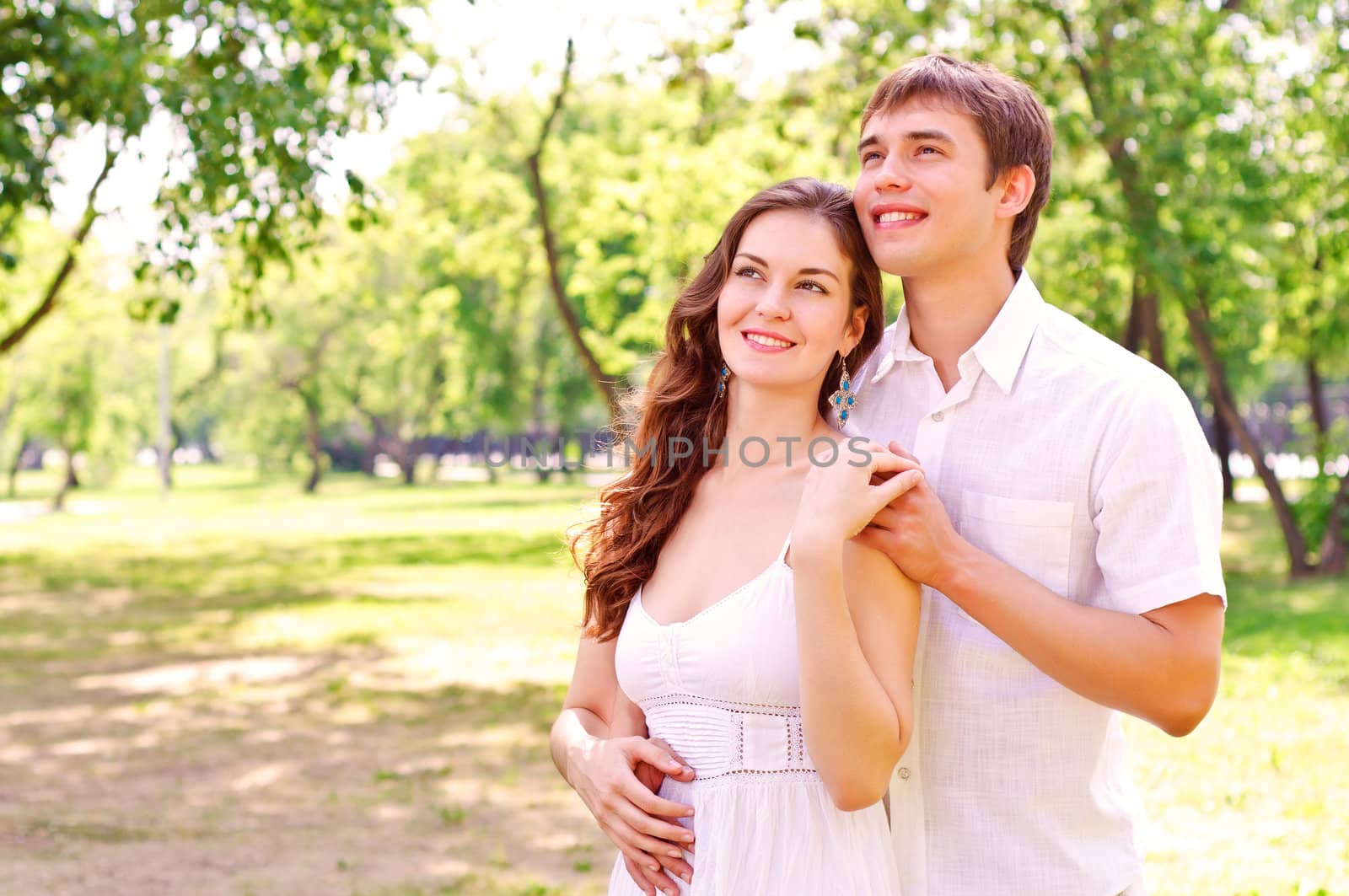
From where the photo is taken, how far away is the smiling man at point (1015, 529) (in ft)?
7.27

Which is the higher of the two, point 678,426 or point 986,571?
point 678,426

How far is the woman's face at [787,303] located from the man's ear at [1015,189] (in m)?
0.33

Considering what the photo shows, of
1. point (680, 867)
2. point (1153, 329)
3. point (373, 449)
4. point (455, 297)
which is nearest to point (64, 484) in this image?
point (455, 297)

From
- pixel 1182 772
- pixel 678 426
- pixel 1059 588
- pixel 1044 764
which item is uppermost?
pixel 678 426

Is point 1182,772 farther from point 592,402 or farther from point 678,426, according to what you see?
point 592,402

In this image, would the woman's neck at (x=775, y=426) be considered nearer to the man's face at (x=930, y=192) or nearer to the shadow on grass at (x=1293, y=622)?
the man's face at (x=930, y=192)

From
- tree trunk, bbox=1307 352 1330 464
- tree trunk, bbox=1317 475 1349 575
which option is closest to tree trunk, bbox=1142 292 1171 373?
tree trunk, bbox=1317 475 1349 575

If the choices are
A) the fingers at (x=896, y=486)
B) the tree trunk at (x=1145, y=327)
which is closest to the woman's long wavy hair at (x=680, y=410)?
the fingers at (x=896, y=486)

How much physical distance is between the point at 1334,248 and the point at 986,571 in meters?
15.3

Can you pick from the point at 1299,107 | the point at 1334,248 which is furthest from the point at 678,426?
the point at 1299,107

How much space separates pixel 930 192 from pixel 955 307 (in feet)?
0.84

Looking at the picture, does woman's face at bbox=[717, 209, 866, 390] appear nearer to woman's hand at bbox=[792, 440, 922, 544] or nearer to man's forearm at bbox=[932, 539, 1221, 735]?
woman's hand at bbox=[792, 440, 922, 544]

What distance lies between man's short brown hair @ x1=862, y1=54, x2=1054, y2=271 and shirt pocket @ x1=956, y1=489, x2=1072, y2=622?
642mm

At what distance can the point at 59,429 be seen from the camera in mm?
39750
